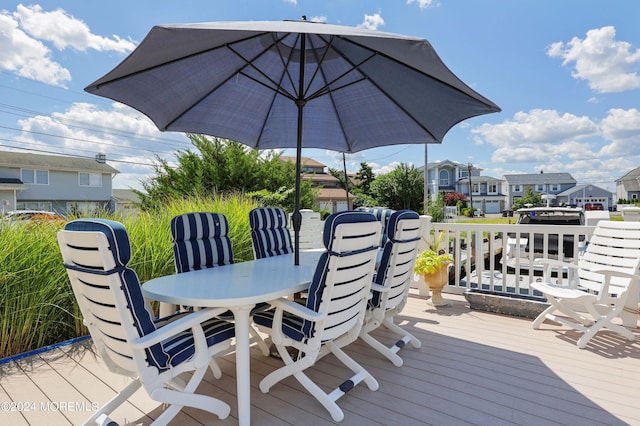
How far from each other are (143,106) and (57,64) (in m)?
20.4

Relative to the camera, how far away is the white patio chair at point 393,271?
8.61 ft

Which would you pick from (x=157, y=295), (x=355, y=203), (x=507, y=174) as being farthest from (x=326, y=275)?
(x=507, y=174)

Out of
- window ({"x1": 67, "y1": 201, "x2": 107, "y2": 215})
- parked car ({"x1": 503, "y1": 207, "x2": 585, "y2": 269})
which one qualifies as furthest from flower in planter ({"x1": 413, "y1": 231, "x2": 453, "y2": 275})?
window ({"x1": 67, "y1": 201, "x2": 107, "y2": 215})

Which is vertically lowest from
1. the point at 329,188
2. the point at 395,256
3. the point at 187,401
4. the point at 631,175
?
the point at 187,401

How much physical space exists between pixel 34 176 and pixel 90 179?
3026 mm

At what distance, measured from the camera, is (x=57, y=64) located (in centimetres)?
1800

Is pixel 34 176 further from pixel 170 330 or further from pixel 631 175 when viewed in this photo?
pixel 631 175

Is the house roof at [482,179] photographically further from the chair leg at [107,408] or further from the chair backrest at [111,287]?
the chair backrest at [111,287]

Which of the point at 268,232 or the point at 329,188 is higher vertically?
the point at 329,188

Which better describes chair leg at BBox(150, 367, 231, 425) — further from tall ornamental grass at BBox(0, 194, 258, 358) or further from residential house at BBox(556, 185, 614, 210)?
residential house at BBox(556, 185, 614, 210)

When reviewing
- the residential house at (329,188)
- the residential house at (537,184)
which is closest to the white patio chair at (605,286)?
the residential house at (329,188)

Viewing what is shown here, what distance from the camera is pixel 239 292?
1.97 metres

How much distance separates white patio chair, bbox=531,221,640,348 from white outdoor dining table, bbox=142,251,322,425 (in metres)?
2.63

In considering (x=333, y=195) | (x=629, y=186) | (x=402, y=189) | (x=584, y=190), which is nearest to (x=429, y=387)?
(x=402, y=189)
